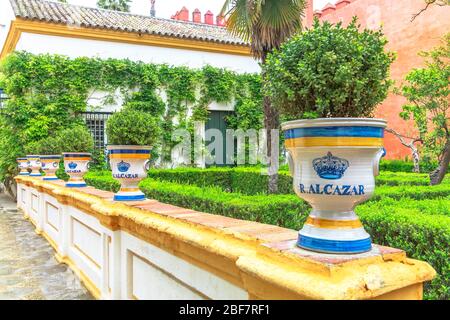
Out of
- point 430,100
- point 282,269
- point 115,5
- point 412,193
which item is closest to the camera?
point 282,269

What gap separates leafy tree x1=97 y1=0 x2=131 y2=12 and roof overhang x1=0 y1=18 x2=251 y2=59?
1585 centimetres

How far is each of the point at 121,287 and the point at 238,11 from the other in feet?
19.8

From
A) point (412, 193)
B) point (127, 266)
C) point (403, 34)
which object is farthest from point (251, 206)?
point (403, 34)

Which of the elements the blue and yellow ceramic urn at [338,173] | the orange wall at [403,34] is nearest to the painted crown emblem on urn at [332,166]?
the blue and yellow ceramic urn at [338,173]

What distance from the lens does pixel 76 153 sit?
6.17m

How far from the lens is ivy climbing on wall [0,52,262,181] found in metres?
12.1

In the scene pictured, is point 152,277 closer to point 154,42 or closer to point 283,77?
point 283,77

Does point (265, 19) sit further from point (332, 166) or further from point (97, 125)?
point (97, 125)

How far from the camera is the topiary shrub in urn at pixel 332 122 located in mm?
1352

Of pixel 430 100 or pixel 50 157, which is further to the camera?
pixel 430 100

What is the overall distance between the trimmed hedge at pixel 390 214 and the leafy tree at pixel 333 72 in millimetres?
1479

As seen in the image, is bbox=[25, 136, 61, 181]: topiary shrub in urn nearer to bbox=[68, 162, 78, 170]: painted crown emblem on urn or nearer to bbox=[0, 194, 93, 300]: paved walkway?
bbox=[0, 194, 93, 300]: paved walkway

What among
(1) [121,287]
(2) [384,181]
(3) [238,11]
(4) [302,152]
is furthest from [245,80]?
(4) [302,152]

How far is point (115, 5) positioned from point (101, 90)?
19.8m
